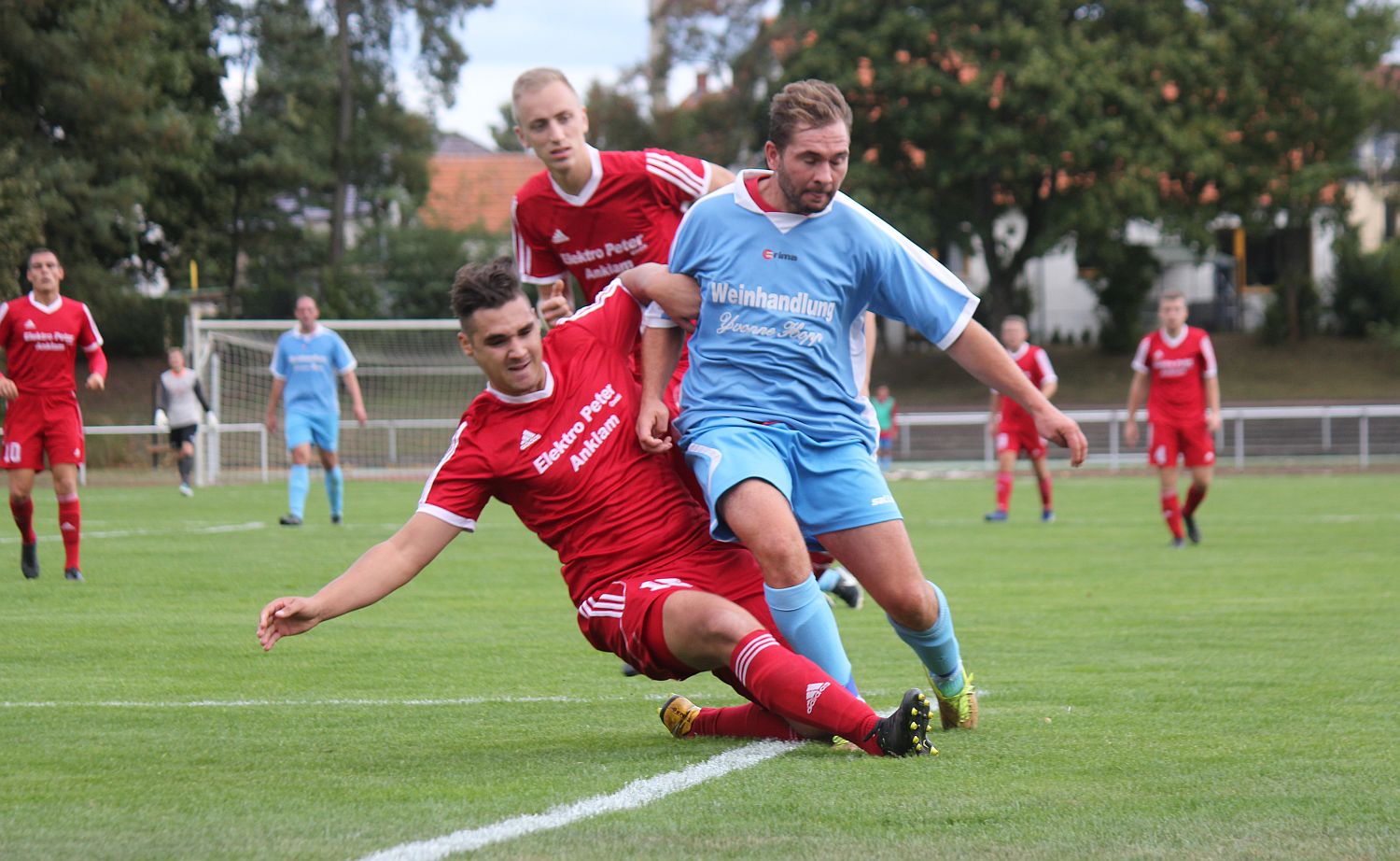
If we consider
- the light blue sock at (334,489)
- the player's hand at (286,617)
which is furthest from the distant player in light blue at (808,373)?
the light blue sock at (334,489)

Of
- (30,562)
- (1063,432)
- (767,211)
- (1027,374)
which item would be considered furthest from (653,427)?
(1027,374)

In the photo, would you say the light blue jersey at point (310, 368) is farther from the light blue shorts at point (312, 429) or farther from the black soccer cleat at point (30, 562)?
the black soccer cleat at point (30, 562)

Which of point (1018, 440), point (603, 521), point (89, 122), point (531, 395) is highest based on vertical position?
point (89, 122)

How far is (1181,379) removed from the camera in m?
14.0

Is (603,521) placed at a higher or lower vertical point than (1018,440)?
higher

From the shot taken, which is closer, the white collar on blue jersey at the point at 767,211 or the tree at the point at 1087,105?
the white collar on blue jersey at the point at 767,211

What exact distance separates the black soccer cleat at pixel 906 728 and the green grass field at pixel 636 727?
7 cm

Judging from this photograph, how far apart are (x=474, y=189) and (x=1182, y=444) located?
143ft

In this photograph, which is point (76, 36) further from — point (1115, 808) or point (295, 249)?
point (1115, 808)

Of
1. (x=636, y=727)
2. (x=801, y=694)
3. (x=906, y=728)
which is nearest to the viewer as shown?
(x=906, y=728)

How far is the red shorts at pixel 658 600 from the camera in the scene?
4.69 metres

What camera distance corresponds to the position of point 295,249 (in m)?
41.0

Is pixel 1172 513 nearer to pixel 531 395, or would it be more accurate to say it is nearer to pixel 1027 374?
pixel 1027 374

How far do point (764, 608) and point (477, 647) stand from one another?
270 centimetres
